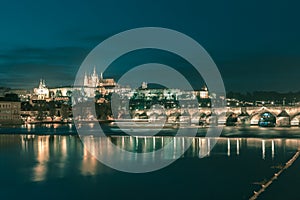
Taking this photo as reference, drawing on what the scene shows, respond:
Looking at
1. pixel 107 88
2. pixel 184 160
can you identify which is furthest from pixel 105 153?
pixel 107 88

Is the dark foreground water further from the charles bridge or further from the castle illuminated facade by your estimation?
the castle illuminated facade

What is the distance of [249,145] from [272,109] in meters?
18.7

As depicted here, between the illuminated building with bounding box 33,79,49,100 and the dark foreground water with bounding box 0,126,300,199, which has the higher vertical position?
the illuminated building with bounding box 33,79,49,100

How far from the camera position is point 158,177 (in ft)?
40.0

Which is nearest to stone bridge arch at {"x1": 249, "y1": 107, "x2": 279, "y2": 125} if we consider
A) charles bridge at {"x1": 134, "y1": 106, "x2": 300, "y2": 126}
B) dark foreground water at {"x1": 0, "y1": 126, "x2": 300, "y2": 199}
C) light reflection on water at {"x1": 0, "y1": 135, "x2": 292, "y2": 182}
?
charles bridge at {"x1": 134, "y1": 106, "x2": 300, "y2": 126}

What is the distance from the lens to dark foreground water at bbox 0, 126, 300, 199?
33.8 ft

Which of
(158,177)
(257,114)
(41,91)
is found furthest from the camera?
(41,91)

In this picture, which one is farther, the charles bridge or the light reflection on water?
the charles bridge

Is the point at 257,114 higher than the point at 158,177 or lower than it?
higher

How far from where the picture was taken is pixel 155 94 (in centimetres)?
7681

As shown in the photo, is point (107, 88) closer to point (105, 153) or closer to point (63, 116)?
point (63, 116)

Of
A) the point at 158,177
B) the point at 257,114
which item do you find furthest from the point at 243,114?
the point at 158,177

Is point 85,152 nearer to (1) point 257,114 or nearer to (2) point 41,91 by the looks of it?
(1) point 257,114

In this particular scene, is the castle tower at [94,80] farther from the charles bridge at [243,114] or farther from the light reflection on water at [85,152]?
the light reflection on water at [85,152]
